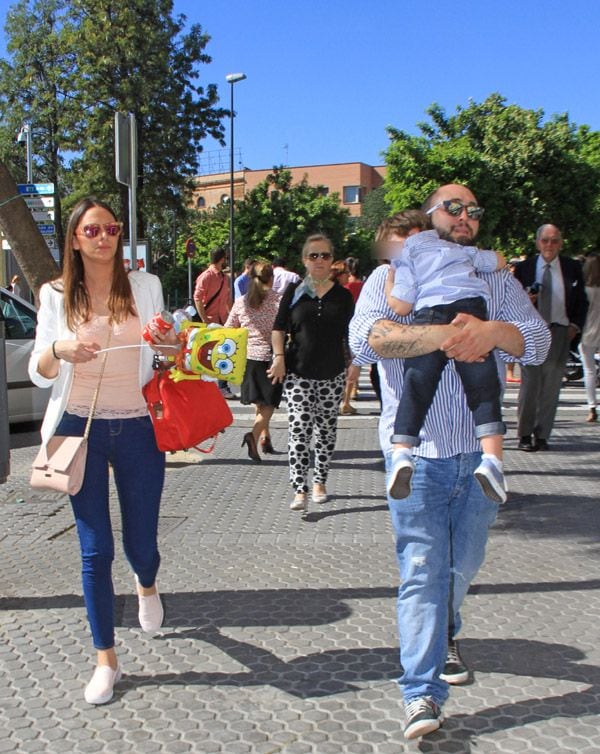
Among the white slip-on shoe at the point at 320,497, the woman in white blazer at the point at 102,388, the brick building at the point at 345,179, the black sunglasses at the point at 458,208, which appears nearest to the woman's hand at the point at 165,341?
the woman in white blazer at the point at 102,388

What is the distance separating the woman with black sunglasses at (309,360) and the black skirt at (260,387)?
1259mm

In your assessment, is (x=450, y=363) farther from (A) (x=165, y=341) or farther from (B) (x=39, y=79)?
(B) (x=39, y=79)

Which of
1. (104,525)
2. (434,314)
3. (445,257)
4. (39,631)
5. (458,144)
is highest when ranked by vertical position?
(458,144)

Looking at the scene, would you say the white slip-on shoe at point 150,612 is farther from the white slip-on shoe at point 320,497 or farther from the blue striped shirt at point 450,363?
the white slip-on shoe at point 320,497

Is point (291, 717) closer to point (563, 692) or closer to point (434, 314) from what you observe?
point (563, 692)

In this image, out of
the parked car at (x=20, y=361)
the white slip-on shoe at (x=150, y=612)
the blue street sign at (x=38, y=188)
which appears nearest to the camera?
the white slip-on shoe at (x=150, y=612)

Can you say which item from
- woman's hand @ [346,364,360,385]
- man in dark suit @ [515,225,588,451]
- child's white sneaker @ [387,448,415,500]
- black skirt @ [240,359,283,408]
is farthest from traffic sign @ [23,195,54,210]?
child's white sneaker @ [387,448,415,500]

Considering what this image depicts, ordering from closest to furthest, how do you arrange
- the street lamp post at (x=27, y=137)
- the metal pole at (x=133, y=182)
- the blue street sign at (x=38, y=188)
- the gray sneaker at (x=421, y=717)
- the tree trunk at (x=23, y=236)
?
the gray sneaker at (x=421, y=717), the tree trunk at (x=23, y=236), the metal pole at (x=133, y=182), the blue street sign at (x=38, y=188), the street lamp post at (x=27, y=137)

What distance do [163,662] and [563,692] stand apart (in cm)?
164

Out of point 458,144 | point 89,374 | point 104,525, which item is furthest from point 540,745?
point 458,144

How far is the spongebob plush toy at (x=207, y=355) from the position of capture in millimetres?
3639

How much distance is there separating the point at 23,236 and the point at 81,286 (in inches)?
159

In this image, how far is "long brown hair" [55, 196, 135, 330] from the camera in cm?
359

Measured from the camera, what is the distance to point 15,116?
116 ft
